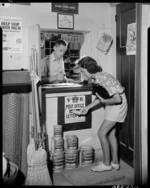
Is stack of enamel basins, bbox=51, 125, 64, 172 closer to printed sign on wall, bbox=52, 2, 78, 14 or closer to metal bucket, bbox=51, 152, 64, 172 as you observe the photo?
metal bucket, bbox=51, 152, 64, 172

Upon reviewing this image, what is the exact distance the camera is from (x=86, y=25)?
4742 mm

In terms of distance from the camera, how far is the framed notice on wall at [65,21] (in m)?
4.51

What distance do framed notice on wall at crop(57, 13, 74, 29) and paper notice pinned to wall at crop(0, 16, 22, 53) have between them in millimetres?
629

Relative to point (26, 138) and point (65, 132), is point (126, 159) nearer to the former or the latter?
point (65, 132)

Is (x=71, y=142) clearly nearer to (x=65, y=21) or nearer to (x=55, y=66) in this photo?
(x=55, y=66)

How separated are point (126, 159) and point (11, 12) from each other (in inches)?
113

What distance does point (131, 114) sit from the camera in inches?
178

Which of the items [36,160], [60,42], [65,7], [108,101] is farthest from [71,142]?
[65,7]

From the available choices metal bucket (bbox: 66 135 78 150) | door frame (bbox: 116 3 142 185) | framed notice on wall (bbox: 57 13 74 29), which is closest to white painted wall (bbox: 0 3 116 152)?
framed notice on wall (bbox: 57 13 74 29)

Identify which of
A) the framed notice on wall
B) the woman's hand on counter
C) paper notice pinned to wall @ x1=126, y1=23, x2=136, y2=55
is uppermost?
the framed notice on wall

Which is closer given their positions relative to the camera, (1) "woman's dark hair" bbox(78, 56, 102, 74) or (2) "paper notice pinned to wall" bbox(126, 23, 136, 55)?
(1) "woman's dark hair" bbox(78, 56, 102, 74)

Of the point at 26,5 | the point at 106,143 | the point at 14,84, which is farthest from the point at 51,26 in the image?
the point at 106,143

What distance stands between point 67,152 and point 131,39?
1.97 meters

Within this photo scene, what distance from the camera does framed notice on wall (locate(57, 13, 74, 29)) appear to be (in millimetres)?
4512
